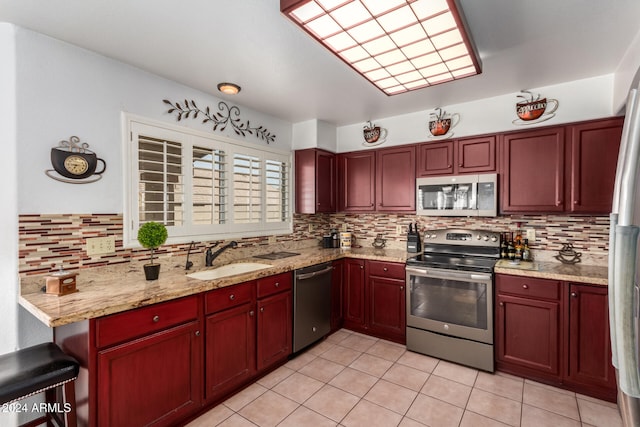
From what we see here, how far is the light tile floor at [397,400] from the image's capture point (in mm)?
2062

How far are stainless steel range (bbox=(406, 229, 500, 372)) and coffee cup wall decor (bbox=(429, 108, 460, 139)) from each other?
102 centimetres

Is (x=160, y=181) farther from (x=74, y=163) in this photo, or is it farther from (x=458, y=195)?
(x=458, y=195)

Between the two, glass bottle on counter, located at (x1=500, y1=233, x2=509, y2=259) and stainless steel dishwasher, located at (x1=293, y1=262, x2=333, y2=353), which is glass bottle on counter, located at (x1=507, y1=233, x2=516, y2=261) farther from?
stainless steel dishwasher, located at (x1=293, y1=262, x2=333, y2=353)

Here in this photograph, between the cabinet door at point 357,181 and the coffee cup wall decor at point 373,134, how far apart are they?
Answer: 14 cm

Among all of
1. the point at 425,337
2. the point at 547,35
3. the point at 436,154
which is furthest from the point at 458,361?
the point at 547,35

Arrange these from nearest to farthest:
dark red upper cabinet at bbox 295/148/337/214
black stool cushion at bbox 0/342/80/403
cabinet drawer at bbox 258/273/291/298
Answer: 1. black stool cushion at bbox 0/342/80/403
2. cabinet drawer at bbox 258/273/291/298
3. dark red upper cabinet at bbox 295/148/337/214

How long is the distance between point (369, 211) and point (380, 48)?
212 cm

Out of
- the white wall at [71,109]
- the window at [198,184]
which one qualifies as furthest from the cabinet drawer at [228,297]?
the white wall at [71,109]

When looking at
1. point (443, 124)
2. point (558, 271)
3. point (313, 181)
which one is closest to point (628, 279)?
point (558, 271)

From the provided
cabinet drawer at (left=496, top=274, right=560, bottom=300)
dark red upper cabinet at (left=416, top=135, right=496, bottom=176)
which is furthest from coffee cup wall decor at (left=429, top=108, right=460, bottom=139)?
cabinet drawer at (left=496, top=274, right=560, bottom=300)

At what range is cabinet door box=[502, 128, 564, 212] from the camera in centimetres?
264

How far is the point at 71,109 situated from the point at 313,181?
2.25 m

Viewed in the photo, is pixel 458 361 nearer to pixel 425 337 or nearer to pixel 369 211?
pixel 425 337

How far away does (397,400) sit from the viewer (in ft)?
7.50
